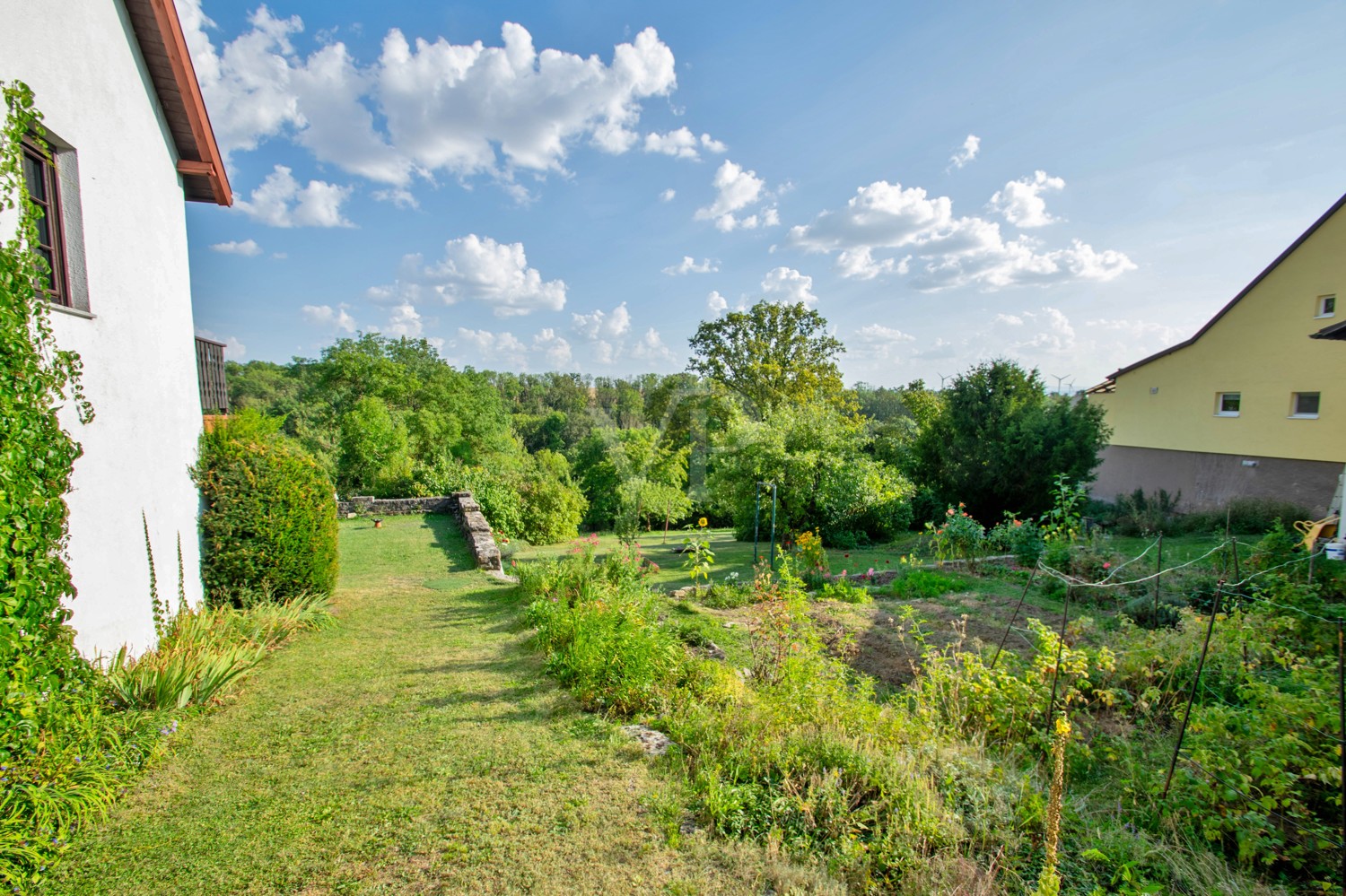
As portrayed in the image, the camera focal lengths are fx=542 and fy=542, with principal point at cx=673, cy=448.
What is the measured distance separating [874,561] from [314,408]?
1500 inches

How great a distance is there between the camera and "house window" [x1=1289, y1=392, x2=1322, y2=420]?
500 inches

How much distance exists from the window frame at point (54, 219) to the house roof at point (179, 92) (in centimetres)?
164

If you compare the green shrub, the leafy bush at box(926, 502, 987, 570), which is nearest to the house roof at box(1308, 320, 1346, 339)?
the leafy bush at box(926, 502, 987, 570)

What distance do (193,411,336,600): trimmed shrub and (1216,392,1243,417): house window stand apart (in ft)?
68.2

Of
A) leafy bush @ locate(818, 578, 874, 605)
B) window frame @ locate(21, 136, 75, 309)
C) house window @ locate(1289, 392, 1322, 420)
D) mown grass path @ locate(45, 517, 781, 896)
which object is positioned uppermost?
window frame @ locate(21, 136, 75, 309)

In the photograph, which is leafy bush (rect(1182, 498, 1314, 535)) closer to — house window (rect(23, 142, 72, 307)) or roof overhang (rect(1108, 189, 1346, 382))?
roof overhang (rect(1108, 189, 1346, 382))

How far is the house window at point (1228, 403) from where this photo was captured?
14438 millimetres

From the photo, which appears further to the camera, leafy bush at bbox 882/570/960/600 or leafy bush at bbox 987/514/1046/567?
leafy bush at bbox 987/514/1046/567

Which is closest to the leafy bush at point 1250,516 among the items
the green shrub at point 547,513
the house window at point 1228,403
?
the house window at point 1228,403

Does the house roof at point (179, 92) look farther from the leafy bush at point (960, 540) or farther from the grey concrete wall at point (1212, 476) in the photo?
the grey concrete wall at point (1212, 476)

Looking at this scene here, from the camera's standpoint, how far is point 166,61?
4898 mm

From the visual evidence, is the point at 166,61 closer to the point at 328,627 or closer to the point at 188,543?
the point at 188,543

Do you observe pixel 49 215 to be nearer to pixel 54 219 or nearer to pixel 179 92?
pixel 54 219

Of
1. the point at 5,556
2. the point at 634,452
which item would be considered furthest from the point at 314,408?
the point at 5,556
